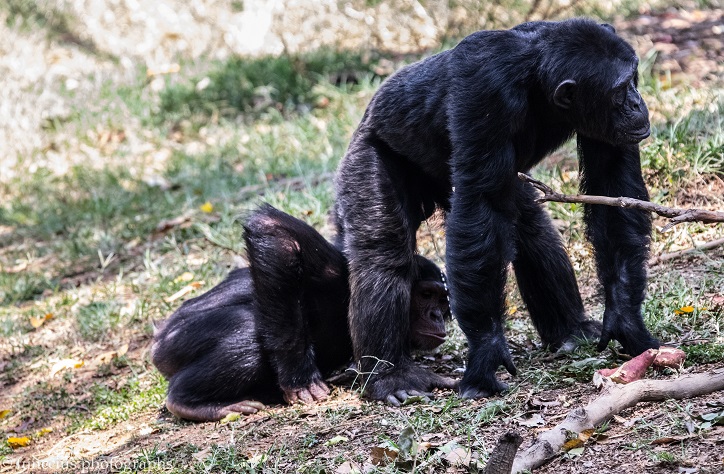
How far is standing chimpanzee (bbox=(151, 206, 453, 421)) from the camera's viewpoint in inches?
200

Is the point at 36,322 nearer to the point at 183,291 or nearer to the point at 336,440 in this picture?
the point at 183,291

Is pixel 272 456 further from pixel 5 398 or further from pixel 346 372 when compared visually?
pixel 5 398

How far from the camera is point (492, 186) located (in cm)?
435

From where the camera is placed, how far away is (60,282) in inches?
316

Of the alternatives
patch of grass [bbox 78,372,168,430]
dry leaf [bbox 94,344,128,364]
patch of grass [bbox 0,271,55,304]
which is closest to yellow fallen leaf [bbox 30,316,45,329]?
patch of grass [bbox 0,271,55,304]

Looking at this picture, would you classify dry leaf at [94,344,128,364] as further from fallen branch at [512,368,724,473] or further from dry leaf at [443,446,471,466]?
fallen branch at [512,368,724,473]

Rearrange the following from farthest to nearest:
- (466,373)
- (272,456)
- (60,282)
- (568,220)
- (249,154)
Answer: (249,154) → (60,282) → (568,220) → (466,373) → (272,456)

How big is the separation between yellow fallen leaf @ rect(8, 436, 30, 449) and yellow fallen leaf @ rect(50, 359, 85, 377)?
91cm

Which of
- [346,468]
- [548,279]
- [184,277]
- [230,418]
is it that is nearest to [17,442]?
[230,418]

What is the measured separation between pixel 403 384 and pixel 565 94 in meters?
1.80

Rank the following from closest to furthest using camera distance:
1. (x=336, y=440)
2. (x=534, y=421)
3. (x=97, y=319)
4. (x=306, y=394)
→ 1. (x=534, y=421)
2. (x=336, y=440)
3. (x=306, y=394)
4. (x=97, y=319)

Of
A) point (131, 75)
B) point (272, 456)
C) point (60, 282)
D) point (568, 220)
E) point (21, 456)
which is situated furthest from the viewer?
point (131, 75)

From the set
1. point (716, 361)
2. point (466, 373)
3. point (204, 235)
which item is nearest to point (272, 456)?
point (466, 373)

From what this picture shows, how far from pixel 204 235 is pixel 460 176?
4.17 meters
